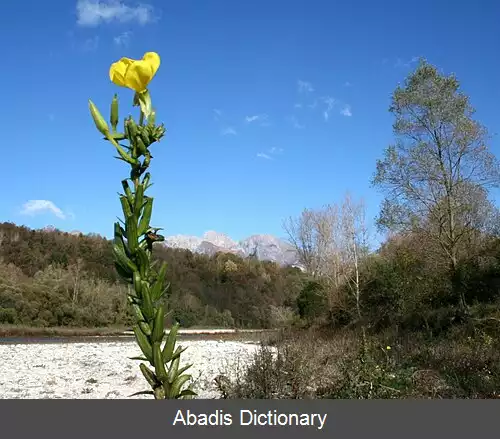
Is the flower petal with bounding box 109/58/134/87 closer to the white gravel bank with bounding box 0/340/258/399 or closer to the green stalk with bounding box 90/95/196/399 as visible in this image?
the green stalk with bounding box 90/95/196/399

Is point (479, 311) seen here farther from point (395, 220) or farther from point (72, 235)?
point (72, 235)

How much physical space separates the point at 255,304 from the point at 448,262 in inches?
2192

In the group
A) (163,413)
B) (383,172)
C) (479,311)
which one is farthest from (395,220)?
(163,413)

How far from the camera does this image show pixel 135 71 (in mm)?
1249

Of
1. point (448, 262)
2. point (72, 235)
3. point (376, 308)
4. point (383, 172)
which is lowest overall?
point (376, 308)

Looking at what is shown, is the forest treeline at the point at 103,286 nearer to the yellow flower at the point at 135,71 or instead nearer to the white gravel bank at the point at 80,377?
the white gravel bank at the point at 80,377

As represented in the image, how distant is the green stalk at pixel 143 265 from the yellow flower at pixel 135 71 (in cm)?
7

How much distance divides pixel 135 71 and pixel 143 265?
1.71 feet

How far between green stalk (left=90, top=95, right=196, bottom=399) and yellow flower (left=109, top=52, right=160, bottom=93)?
0.23ft

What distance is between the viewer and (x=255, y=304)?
2736 inches

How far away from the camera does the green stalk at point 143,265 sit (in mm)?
1211

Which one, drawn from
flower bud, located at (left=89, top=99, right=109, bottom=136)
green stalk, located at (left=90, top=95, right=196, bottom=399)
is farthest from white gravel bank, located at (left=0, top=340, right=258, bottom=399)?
flower bud, located at (left=89, top=99, right=109, bottom=136)

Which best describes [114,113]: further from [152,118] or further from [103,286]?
[103,286]

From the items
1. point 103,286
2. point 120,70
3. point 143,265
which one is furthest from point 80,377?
point 103,286
